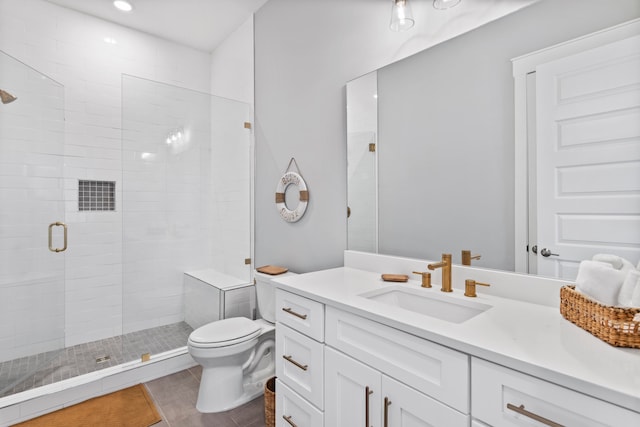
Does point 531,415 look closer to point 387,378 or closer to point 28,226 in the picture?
point 387,378

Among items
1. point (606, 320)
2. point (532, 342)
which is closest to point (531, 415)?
point (532, 342)

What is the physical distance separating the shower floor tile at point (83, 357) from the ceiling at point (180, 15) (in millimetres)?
2696

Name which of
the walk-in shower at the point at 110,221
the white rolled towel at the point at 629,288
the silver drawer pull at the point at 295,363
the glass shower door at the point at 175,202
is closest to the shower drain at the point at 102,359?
the walk-in shower at the point at 110,221

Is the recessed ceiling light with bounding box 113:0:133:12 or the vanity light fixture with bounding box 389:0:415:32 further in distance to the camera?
the recessed ceiling light with bounding box 113:0:133:12

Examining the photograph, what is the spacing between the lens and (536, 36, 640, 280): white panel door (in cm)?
95

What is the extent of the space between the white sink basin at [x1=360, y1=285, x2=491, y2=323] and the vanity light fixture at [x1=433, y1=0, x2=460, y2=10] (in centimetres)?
125

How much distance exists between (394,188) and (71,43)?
3.01 metres

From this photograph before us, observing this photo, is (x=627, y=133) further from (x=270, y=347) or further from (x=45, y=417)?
(x=45, y=417)

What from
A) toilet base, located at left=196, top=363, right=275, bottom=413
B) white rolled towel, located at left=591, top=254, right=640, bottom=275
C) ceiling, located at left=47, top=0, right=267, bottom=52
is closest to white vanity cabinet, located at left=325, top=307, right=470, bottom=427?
white rolled towel, located at left=591, top=254, right=640, bottom=275

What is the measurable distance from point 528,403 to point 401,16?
1.59m

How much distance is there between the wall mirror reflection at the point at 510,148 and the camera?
98cm

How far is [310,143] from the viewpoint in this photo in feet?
7.21

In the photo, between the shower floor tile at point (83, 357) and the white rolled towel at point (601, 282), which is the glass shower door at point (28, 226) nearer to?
the shower floor tile at point (83, 357)

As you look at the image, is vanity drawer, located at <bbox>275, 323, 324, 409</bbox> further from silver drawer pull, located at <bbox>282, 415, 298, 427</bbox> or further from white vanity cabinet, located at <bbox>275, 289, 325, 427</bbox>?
silver drawer pull, located at <bbox>282, 415, 298, 427</bbox>
